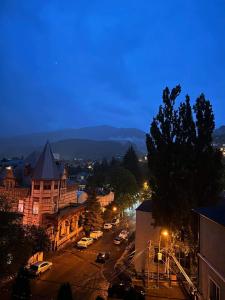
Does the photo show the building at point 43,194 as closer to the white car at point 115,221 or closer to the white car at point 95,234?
the white car at point 95,234

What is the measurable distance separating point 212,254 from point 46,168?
2700 centimetres

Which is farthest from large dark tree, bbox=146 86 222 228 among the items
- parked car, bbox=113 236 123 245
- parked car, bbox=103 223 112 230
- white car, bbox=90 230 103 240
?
parked car, bbox=103 223 112 230

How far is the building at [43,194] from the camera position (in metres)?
35.2

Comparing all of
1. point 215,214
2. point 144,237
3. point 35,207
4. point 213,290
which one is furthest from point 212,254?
point 35,207

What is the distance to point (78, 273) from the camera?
27062 mm

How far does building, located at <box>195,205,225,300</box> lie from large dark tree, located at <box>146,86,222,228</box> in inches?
214

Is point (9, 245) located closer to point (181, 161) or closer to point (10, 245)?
point (10, 245)

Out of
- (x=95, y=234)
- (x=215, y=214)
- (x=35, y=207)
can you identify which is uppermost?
(x=215, y=214)

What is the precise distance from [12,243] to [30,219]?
16957 millimetres

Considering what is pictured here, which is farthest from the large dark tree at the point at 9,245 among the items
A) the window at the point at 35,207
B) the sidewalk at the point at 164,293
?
the window at the point at 35,207

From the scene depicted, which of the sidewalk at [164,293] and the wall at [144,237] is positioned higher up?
the wall at [144,237]

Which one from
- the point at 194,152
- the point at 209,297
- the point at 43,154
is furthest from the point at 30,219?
the point at 209,297

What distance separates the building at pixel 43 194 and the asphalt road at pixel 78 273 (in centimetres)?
370

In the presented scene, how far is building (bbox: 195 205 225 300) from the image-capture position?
43.3 ft
